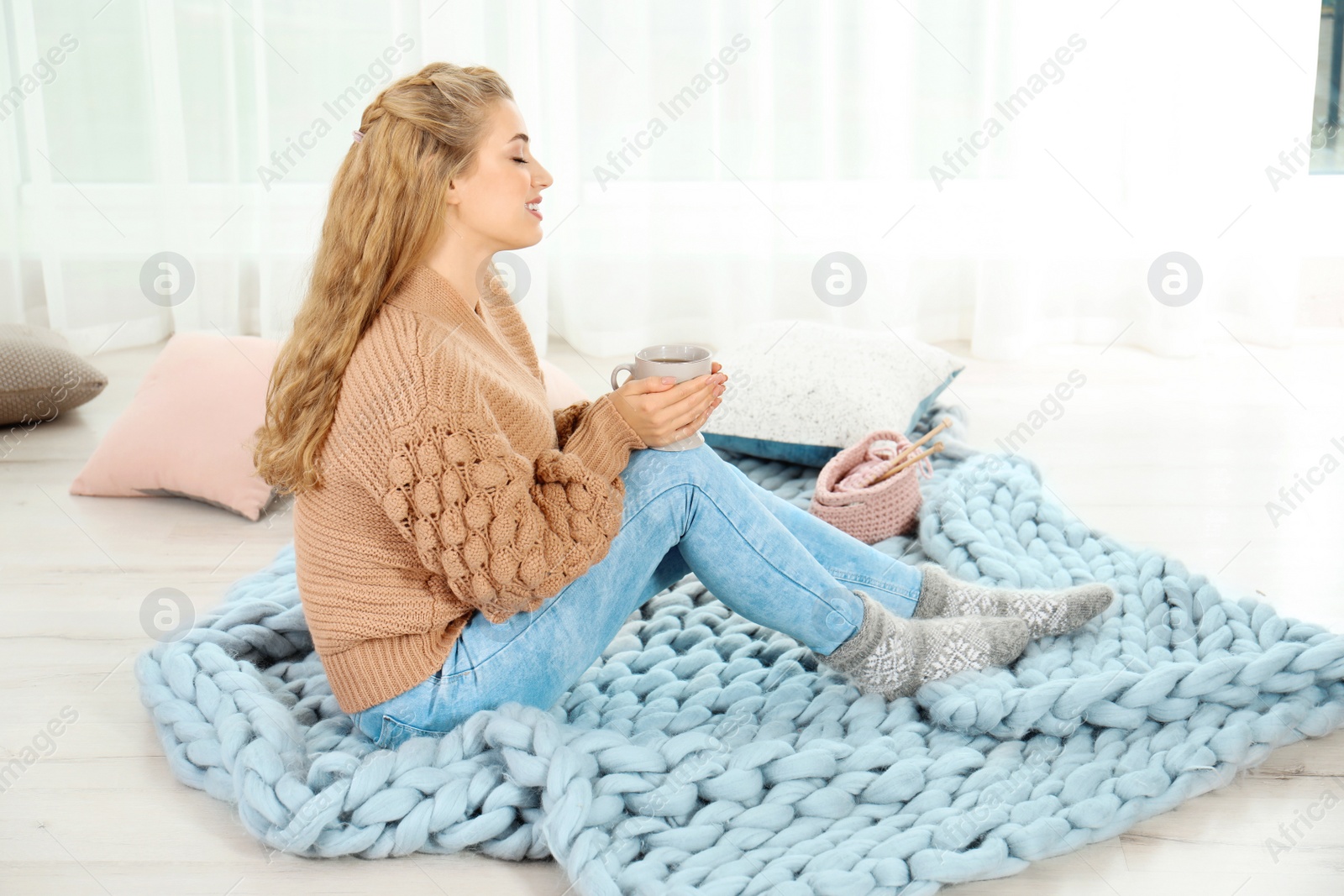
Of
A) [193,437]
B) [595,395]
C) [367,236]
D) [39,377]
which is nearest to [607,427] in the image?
[367,236]

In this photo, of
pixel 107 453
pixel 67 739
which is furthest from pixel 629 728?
pixel 107 453

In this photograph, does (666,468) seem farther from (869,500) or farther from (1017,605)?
(869,500)

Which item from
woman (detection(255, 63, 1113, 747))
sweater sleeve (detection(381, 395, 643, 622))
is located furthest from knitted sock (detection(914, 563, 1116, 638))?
sweater sleeve (detection(381, 395, 643, 622))

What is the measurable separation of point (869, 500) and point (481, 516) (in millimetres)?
889

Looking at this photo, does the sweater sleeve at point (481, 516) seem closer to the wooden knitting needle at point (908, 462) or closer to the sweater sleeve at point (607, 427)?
the sweater sleeve at point (607, 427)

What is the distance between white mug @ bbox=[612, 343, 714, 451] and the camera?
138cm

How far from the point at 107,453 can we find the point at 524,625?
129 cm

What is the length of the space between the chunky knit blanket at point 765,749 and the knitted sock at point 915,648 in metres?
0.02

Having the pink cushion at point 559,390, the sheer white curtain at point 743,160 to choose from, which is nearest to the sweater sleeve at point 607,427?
the pink cushion at point 559,390

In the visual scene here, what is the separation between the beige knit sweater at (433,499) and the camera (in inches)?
47.8

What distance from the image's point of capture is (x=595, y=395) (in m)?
2.86

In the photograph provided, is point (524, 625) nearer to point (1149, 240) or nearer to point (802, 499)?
point (802, 499)

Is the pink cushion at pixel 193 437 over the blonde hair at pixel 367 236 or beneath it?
beneath

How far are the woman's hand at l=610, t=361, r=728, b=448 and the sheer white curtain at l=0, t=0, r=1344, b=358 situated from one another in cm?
179
